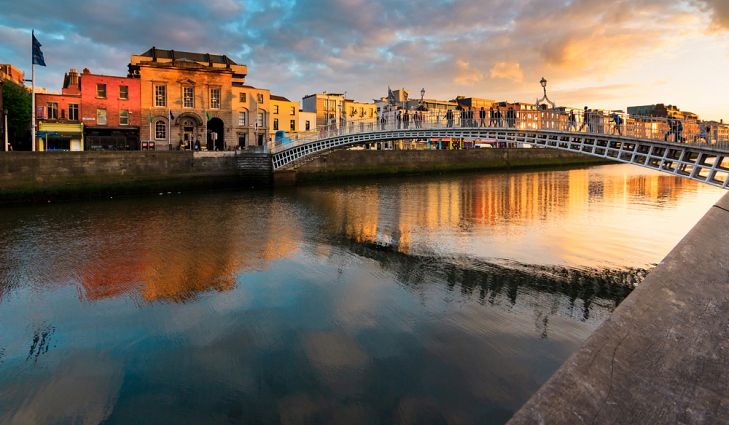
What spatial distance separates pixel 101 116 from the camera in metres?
33.5

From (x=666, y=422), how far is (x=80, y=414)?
5.71 metres

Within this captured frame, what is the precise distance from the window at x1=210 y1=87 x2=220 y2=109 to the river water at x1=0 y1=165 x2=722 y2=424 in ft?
68.1

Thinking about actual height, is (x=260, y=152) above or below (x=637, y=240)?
above

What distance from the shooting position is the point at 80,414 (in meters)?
5.39

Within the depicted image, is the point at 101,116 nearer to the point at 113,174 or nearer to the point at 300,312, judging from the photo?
the point at 113,174

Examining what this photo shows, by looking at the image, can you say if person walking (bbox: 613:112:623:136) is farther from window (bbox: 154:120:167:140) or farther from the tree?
the tree

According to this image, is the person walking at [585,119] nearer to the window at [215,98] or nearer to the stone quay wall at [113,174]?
the stone quay wall at [113,174]

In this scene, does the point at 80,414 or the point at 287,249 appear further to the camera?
the point at 287,249

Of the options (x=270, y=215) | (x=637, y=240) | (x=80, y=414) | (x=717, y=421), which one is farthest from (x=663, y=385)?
(x=270, y=215)

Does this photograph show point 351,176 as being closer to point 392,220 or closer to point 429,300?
point 392,220

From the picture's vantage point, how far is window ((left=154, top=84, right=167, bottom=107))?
3506 cm

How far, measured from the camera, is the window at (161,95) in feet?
115

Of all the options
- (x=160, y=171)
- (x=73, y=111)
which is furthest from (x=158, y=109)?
(x=160, y=171)

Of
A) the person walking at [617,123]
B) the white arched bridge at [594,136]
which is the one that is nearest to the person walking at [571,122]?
the white arched bridge at [594,136]
